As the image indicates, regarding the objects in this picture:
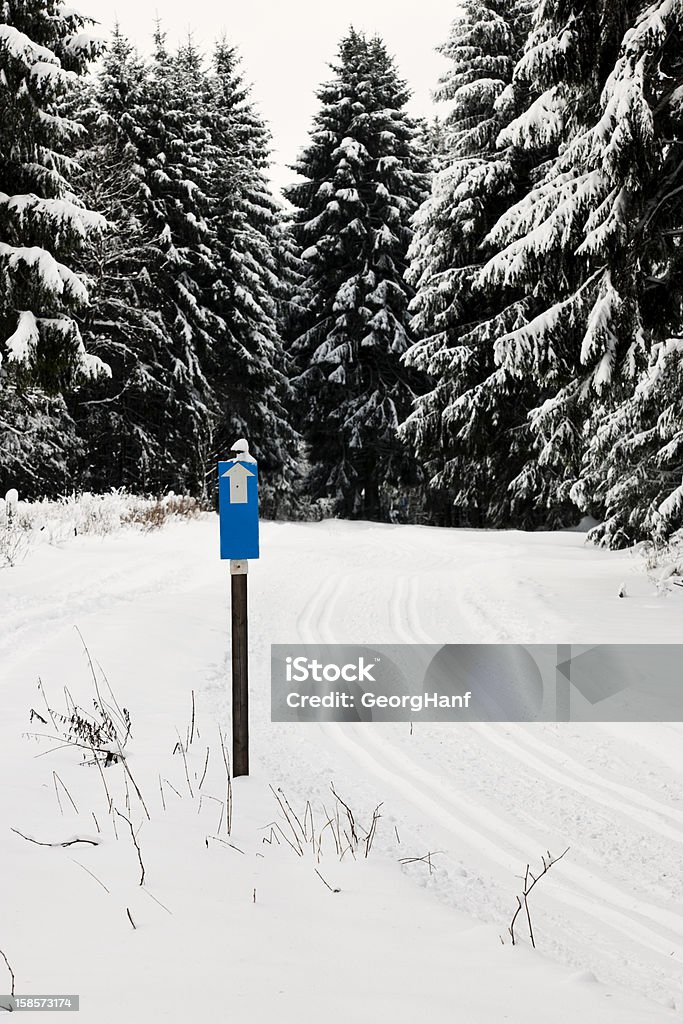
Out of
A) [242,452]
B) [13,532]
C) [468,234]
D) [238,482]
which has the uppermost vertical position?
[468,234]

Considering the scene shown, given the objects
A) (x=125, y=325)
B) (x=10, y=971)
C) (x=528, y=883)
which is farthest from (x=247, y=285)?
(x=10, y=971)

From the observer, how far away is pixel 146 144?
26219 mm

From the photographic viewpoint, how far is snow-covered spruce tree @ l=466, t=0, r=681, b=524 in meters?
7.93

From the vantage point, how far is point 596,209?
27.9 ft

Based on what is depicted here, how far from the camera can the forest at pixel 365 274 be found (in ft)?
29.4

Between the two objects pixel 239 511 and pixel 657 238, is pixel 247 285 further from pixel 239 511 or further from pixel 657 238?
pixel 239 511

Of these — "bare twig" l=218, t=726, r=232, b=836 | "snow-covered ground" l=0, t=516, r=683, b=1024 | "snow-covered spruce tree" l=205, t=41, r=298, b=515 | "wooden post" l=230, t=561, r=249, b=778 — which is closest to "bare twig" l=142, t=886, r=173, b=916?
"snow-covered ground" l=0, t=516, r=683, b=1024

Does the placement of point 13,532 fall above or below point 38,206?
below

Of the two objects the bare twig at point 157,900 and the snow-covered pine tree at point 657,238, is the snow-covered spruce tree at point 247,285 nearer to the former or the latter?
the snow-covered pine tree at point 657,238

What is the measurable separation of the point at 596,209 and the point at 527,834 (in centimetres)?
662

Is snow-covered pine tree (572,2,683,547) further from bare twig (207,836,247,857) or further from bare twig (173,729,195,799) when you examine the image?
bare twig (207,836,247,857)

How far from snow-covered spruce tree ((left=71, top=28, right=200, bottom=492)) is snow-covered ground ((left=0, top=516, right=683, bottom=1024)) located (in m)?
16.9

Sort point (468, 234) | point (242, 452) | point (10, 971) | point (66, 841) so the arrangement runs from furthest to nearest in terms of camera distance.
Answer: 1. point (468, 234)
2. point (242, 452)
3. point (66, 841)
4. point (10, 971)

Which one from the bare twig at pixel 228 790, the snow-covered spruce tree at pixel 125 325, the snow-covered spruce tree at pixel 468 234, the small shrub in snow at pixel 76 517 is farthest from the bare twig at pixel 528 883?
the snow-covered spruce tree at pixel 125 325
